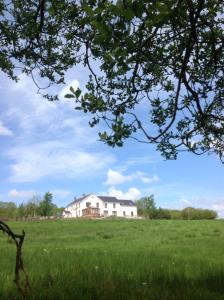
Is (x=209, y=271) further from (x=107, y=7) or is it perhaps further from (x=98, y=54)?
(x=107, y=7)

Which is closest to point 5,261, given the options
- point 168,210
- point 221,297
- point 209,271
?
point 209,271

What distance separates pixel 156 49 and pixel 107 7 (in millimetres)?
3105

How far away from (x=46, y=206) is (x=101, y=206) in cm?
5024

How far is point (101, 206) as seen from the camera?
530 ft

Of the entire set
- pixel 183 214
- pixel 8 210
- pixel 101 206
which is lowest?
pixel 183 214

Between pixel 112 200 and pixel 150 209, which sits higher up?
pixel 112 200

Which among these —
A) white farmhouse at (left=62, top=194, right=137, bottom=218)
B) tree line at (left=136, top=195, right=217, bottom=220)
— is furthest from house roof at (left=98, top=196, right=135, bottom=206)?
tree line at (left=136, top=195, right=217, bottom=220)

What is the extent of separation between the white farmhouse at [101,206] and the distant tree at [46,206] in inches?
1503

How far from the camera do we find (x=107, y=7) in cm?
397

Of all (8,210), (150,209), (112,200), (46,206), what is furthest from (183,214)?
(112,200)

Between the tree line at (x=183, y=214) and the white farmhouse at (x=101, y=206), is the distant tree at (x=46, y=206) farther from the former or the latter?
the white farmhouse at (x=101, y=206)

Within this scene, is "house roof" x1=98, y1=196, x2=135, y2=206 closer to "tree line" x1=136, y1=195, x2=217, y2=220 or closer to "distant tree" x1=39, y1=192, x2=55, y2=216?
"tree line" x1=136, y1=195, x2=217, y2=220

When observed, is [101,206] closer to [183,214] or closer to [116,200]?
[116,200]

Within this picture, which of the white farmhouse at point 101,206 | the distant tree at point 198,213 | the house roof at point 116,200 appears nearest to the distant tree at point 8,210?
the white farmhouse at point 101,206
